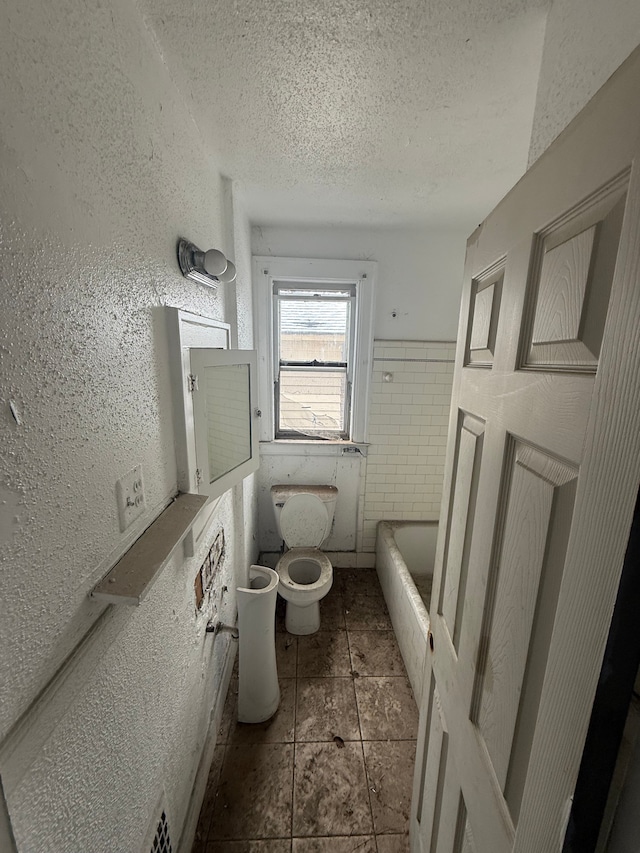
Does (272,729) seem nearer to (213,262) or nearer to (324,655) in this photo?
(324,655)

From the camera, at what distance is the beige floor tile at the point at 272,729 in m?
1.56

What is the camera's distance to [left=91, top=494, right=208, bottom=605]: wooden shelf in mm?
661

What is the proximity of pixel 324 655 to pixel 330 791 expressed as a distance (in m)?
0.63

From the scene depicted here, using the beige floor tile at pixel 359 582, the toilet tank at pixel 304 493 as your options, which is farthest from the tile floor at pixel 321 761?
the toilet tank at pixel 304 493

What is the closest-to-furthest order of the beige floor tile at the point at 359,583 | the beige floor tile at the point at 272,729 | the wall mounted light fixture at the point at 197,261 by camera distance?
1. the wall mounted light fixture at the point at 197,261
2. the beige floor tile at the point at 272,729
3. the beige floor tile at the point at 359,583

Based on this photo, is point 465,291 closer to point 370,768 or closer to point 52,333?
point 52,333

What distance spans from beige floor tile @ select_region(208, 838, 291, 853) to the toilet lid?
135cm

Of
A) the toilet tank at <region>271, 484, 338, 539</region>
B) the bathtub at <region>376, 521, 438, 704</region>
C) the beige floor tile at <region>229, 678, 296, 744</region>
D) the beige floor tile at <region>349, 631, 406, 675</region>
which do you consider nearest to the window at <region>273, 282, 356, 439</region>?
the toilet tank at <region>271, 484, 338, 539</region>

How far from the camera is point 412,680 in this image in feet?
5.83

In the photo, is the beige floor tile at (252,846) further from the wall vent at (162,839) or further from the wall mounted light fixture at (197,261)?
the wall mounted light fixture at (197,261)

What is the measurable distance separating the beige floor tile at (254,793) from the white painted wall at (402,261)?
2.36 m

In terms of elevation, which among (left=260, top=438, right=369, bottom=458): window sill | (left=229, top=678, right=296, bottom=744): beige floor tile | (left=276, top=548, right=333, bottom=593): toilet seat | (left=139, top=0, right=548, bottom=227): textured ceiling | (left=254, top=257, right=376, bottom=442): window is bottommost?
(left=229, top=678, right=296, bottom=744): beige floor tile

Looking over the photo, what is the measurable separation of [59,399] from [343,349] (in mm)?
2093

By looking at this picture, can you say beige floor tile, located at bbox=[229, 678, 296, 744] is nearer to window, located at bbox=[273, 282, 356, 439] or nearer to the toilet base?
the toilet base
